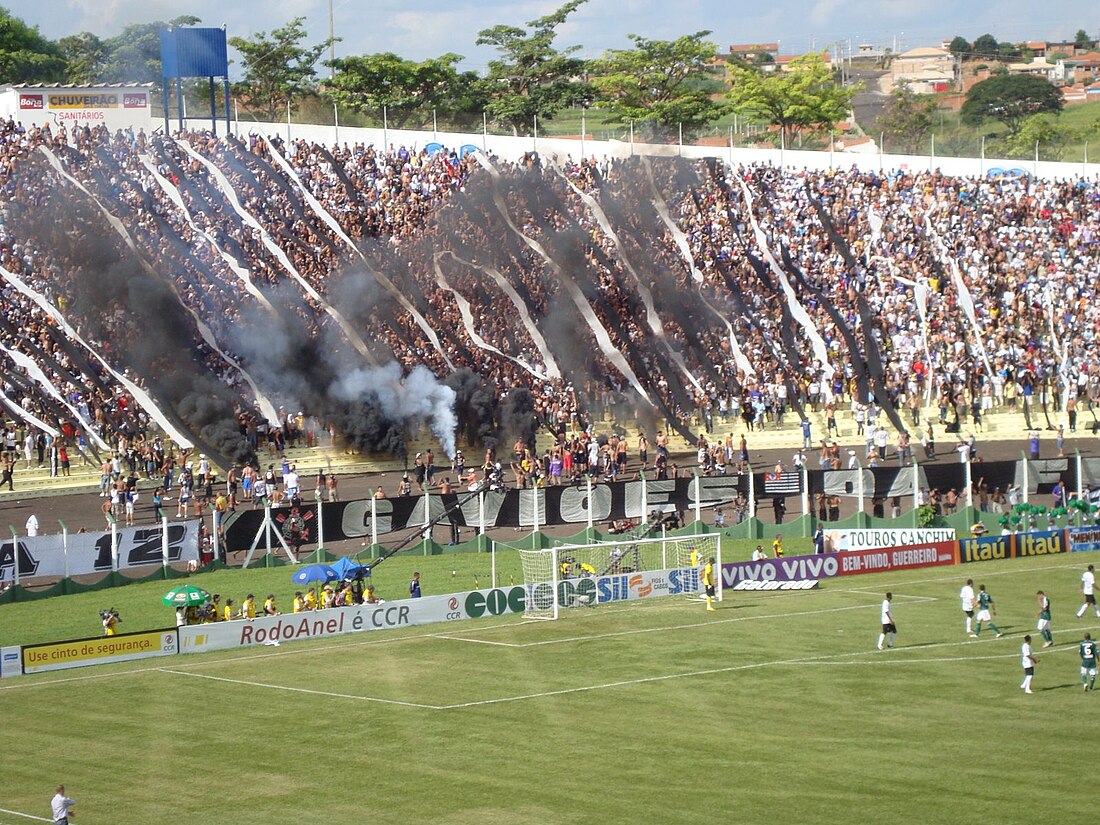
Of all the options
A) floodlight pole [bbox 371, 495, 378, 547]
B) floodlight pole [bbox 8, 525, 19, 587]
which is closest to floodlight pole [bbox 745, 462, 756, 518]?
floodlight pole [bbox 371, 495, 378, 547]

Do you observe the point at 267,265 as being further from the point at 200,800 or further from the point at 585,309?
the point at 200,800

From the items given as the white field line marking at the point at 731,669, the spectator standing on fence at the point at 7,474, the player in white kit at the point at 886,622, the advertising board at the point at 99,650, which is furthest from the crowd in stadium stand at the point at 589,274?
the advertising board at the point at 99,650

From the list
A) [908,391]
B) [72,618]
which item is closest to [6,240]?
[72,618]

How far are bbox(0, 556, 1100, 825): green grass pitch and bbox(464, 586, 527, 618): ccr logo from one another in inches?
28.9

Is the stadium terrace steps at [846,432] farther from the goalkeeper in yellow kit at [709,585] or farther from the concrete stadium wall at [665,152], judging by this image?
the concrete stadium wall at [665,152]

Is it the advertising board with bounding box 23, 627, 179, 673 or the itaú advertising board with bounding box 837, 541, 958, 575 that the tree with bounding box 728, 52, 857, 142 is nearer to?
the itaú advertising board with bounding box 837, 541, 958, 575

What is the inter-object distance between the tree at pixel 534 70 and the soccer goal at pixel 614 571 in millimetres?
57569

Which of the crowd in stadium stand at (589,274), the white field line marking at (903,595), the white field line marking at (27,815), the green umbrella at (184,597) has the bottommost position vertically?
the white field line marking at (903,595)

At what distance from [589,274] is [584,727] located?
42.6 meters

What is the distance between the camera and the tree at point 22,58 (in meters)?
104

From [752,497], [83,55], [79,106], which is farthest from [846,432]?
[83,55]

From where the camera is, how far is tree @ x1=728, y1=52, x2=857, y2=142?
107 meters

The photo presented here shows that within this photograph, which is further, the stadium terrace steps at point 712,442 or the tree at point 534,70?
the tree at point 534,70

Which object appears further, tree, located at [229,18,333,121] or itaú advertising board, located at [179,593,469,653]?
tree, located at [229,18,333,121]
